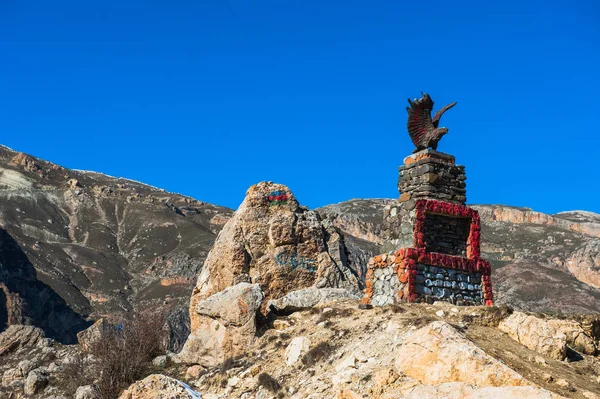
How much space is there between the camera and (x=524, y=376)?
26.4ft

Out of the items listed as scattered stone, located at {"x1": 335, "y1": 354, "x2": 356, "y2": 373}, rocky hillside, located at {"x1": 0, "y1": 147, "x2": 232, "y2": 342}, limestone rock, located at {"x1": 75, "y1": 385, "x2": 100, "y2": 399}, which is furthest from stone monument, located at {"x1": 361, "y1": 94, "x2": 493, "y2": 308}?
rocky hillside, located at {"x1": 0, "y1": 147, "x2": 232, "y2": 342}

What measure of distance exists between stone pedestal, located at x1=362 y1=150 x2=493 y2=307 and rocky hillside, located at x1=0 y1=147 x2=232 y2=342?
237ft

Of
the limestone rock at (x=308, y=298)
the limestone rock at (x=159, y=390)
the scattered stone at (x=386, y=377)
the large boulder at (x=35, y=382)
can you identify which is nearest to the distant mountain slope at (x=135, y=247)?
the large boulder at (x=35, y=382)

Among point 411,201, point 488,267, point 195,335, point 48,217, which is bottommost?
point 195,335

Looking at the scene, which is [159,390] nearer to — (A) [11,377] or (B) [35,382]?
(B) [35,382]

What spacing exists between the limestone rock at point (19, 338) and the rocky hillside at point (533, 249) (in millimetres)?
47912

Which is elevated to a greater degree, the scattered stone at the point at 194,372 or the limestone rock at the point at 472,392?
the scattered stone at the point at 194,372

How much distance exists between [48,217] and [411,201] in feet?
449

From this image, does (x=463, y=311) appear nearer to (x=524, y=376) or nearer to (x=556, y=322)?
(x=556, y=322)

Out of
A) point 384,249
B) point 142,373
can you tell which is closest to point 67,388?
point 142,373

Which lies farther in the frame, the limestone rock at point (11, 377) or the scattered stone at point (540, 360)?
the limestone rock at point (11, 377)

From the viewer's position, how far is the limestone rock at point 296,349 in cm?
1091

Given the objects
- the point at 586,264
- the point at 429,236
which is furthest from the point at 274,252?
the point at 586,264

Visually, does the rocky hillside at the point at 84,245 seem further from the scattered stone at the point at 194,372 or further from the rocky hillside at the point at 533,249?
the scattered stone at the point at 194,372
